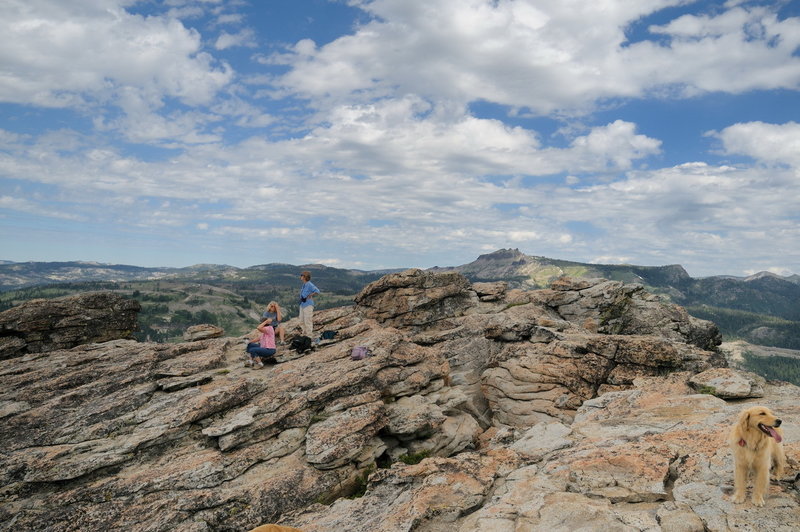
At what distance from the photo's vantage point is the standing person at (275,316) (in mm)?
31408

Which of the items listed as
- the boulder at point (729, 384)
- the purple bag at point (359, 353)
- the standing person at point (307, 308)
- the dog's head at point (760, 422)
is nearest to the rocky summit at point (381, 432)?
the boulder at point (729, 384)

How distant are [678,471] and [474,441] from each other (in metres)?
14.7

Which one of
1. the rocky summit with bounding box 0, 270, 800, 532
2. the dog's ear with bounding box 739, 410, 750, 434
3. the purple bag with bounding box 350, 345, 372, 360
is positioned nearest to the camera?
the dog's ear with bounding box 739, 410, 750, 434

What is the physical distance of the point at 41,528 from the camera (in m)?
17.5

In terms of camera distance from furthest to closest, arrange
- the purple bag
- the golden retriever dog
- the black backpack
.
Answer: the black backpack
the purple bag
the golden retriever dog

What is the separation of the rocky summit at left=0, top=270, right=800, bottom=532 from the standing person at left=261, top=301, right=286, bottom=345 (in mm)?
3130

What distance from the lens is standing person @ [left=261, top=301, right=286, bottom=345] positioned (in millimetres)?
31408

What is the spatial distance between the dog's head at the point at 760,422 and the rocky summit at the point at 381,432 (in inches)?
77.0

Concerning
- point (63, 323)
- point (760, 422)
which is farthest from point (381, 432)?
point (63, 323)

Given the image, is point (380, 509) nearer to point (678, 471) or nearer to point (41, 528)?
point (678, 471)

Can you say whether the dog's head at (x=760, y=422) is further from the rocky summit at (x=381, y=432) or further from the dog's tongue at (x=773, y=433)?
the rocky summit at (x=381, y=432)

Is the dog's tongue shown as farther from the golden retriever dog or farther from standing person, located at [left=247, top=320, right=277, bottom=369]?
standing person, located at [left=247, top=320, right=277, bottom=369]

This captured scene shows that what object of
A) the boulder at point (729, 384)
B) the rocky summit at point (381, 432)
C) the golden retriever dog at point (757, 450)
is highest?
the golden retriever dog at point (757, 450)

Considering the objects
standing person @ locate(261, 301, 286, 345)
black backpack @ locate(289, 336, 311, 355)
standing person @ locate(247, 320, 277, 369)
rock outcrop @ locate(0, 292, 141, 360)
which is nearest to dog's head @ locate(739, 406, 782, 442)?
standing person @ locate(247, 320, 277, 369)
